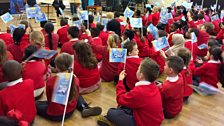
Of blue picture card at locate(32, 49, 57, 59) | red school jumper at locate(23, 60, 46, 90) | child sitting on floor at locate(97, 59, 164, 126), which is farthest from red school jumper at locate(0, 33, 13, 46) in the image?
child sitting on floor at locate(97, 59, 164, 126)

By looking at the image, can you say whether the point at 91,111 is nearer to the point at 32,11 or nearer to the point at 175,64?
the point at 175,64

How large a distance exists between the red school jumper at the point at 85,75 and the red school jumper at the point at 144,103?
3.48 feet

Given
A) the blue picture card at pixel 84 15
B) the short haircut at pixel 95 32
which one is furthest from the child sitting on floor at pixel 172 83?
the blue picture card at pixel 84 15

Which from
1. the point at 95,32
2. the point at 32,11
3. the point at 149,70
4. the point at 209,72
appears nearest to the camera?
the point at 149,70

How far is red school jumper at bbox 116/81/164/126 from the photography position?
7.49 feet

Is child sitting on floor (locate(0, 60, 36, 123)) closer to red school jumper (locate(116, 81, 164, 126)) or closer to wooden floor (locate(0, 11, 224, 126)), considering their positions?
wooden floor (locate(0, 11, 224, 126))

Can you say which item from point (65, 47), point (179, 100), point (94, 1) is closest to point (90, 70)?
point (65, 47)

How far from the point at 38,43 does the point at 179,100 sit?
205 centimetres

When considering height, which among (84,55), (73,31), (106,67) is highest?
(73,31)

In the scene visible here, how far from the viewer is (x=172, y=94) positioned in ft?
9.04

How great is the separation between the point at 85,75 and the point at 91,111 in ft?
2.04

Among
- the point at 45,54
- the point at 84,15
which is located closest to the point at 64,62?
the point at 45,54

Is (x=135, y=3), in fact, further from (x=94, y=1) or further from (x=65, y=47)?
(x=65, y=47)

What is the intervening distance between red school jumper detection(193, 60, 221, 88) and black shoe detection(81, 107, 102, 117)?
5.08 ft
